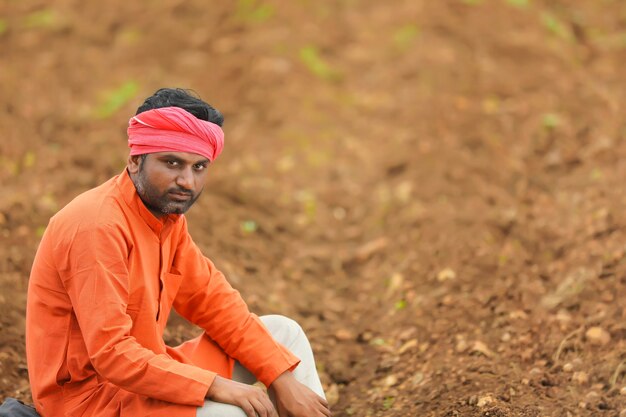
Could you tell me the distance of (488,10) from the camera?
9.30 m

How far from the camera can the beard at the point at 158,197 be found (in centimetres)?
310

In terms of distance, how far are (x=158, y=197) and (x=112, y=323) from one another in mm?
448

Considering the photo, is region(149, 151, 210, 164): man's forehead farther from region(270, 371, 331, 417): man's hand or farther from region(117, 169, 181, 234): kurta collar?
region(270, 371, 331, 417): man's hand

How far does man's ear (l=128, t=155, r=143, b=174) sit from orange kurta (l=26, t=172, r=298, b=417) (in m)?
0.03

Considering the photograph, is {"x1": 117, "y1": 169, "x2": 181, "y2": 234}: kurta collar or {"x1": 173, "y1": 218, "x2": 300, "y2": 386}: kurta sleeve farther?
{"x1": 173, "y1": 218, "x2": 300, "y2": 386}: kurta sleeve

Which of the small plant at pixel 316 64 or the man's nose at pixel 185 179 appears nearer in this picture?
the man's nose at pixel 185 179

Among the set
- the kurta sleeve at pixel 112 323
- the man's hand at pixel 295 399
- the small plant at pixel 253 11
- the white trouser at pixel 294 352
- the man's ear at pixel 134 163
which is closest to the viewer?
the kurta sleeve at pixel 112 323

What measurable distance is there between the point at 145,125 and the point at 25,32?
6658mm

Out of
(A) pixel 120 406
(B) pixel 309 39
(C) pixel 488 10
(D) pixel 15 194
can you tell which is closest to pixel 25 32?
(B) pixel 309 39

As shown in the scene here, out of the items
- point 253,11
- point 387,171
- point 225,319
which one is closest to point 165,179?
point 225,319

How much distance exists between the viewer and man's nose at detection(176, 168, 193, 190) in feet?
10.2

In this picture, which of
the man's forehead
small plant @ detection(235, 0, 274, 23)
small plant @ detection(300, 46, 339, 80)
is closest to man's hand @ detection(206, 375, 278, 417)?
the man's forehead

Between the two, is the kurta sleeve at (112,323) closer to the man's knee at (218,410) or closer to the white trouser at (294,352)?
the man's knee at (218,410)

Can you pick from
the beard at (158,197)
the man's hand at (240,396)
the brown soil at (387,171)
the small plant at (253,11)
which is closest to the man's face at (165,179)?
the beard at (158,197)
